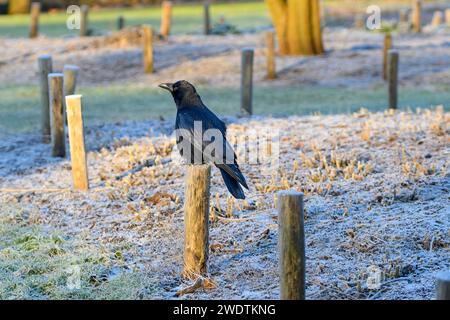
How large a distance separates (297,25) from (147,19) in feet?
47.3

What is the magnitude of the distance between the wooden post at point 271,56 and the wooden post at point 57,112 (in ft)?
25.3

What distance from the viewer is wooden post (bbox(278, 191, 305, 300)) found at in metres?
5.68

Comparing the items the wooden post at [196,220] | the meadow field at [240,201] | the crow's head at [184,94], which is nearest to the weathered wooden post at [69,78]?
the meadow field at [240,201]

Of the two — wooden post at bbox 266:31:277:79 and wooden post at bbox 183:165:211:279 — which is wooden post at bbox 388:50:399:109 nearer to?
wooden post at bbox 266:31:277:79

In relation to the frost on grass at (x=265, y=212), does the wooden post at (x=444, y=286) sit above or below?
above

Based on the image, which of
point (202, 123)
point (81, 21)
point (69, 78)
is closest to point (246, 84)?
point (69, 78)

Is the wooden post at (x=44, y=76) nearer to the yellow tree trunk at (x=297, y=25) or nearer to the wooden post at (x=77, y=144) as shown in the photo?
the wooden post at (x=77, y=144)

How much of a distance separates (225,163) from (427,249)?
70.0 inches

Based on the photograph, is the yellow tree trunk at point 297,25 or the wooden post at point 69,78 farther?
the yellow tree trunk at point 297,25

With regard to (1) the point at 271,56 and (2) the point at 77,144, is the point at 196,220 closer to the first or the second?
(2) the point at 77,144

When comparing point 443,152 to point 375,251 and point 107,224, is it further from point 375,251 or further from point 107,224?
point 107,224

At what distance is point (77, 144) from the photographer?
32.5 ft

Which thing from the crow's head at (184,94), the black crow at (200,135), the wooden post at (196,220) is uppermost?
the crow's head at (184,94)

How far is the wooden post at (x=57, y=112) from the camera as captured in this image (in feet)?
36.1
